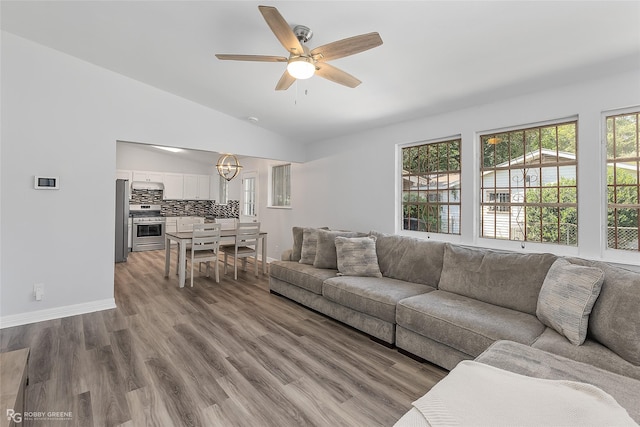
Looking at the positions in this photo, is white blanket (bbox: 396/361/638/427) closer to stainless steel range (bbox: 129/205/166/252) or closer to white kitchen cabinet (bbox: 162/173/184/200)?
stainless steel range (bbox: 129/205/166/252)

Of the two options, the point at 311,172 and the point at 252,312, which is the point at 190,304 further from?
the point at 311,172

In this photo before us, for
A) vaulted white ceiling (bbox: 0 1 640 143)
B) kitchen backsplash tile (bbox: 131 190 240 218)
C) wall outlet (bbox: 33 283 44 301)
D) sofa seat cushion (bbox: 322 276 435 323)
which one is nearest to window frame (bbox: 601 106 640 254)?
vaulted white ceiling (bbox: 0 1 640 143)

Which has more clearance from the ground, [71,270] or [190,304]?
[71,270]

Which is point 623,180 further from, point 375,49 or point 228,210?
point 228,210

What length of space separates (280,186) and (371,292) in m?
4.20

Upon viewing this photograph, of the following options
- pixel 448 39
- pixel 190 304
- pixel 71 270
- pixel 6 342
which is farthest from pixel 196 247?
pixel 448 39

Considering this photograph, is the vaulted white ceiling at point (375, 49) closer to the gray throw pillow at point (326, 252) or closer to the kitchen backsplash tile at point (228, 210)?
the gray throw pillow at point (326, 252)

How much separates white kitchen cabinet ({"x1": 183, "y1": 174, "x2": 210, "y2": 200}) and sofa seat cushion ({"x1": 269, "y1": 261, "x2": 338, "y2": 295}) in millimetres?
5399

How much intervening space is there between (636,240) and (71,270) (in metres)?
5.63

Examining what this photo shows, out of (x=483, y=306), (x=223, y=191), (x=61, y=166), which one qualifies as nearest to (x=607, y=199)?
(x=483, y=306)

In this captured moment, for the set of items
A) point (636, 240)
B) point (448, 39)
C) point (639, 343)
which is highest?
point (448, 39)

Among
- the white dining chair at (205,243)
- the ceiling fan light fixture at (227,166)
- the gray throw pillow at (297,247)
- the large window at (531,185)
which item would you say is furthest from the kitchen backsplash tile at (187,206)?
the large window at (531,185)

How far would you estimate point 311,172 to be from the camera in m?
5.60

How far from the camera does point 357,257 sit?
349cm
